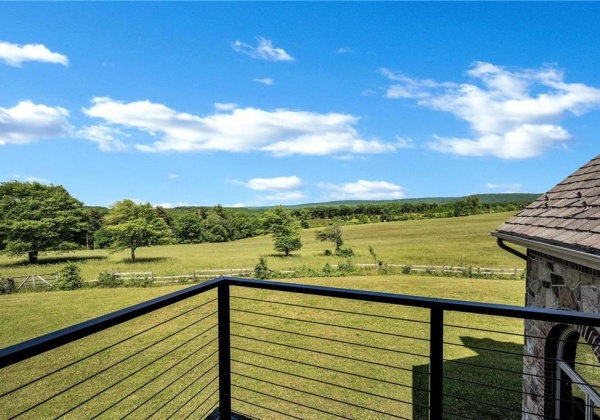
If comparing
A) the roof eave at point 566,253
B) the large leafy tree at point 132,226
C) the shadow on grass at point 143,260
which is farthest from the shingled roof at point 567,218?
the large leafy tree at point 132,226

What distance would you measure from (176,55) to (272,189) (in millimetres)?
37036

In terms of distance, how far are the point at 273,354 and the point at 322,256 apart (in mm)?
16723

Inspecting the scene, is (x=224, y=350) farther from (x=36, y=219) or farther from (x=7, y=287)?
(x=36, y=219)

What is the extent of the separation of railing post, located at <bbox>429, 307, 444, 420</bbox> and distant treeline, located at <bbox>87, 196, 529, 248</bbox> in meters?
36.1

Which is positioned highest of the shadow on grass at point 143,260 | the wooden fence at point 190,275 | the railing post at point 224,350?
the railing post at point 224,350

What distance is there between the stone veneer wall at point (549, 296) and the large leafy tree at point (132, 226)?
28.5 metres

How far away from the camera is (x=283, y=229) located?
94.7 feet

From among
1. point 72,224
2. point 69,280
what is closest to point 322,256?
point 69,280

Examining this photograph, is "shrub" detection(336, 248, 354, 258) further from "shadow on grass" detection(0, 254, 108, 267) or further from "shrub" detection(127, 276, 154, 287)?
"shadow on grass" detection(0, 254, 108, 267)

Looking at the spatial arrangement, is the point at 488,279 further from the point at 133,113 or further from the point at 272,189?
the point at 272,189

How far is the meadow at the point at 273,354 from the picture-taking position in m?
5.25

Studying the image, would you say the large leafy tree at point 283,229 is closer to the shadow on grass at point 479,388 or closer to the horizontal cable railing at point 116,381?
the horizontal cable railing at point 116,381

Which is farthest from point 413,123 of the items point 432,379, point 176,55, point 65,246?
point 65,246

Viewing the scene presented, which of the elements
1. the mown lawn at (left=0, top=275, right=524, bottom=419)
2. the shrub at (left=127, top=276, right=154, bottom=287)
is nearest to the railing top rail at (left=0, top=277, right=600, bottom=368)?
the mown lawn at (left=0, top=275, right=524, bottom=419)
